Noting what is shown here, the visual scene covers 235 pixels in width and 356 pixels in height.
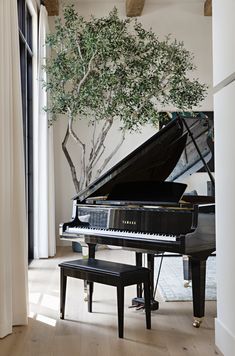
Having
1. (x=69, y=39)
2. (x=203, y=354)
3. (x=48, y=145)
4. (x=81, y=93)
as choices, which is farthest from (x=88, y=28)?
(x=203, y=354)

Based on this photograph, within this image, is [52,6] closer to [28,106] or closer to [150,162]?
[28,106]

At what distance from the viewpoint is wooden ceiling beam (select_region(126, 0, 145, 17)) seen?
8.06 metres

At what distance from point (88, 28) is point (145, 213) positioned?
3.79m

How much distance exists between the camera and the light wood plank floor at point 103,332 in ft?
10.3

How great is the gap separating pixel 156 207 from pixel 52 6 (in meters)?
5.56

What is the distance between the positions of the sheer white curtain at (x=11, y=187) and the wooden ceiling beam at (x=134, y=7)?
462 centimetres

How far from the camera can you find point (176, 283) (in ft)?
17.4

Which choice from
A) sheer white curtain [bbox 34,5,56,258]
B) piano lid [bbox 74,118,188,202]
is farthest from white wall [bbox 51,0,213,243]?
piano lid [bbox 74,118,188,202]

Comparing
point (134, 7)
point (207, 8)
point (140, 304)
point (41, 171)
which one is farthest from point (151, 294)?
point (207, 8)

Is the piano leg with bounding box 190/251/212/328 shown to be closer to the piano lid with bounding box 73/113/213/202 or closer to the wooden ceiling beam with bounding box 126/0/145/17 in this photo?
the piano lid with bounding box 73/113/213/202

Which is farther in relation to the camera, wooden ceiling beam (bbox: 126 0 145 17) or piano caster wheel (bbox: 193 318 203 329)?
wooden ceiling beam (bbox: 126 0 145 17)

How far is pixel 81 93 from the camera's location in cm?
678

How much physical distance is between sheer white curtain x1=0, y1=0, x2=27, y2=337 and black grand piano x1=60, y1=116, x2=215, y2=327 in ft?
2.18

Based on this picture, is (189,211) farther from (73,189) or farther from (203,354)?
(73,189)
